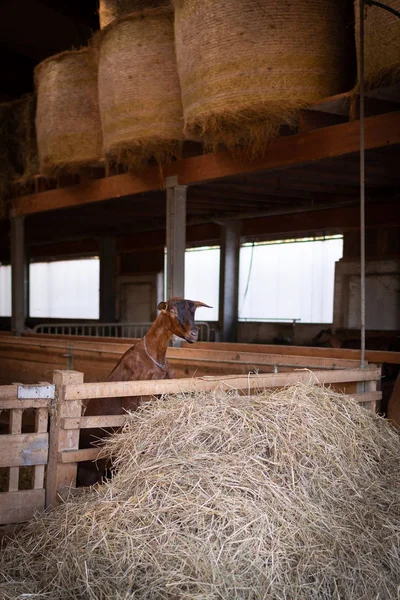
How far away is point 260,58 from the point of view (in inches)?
183

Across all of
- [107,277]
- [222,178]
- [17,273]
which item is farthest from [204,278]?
[222,178]

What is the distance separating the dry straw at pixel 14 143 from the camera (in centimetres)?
905

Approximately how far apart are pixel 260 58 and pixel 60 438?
297cm

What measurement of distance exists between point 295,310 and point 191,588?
10286 millimetres

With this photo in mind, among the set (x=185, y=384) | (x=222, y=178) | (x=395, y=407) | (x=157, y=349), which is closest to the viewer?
(x=185, y=384)

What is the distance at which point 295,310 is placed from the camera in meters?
12.4

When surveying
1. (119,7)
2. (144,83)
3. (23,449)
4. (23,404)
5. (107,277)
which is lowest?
(23,449)

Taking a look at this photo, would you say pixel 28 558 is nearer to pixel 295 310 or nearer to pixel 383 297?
pixel 383 297

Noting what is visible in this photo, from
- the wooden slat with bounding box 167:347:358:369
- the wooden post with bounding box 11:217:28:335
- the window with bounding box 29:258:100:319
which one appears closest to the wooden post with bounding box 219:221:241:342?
the wooden post with bounding box 11:217:28:335

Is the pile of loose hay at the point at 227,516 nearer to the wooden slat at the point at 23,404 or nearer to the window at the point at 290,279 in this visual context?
the wooden slat at the point at 23,404

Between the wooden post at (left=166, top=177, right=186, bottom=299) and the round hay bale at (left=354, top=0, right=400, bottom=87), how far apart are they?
2683 millimetres

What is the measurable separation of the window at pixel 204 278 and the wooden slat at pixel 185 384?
10.0 meters

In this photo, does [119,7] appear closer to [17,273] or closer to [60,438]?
[17,273]

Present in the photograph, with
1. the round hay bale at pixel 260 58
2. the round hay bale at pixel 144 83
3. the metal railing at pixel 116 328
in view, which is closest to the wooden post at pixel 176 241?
the round hay bale at pixel 144 83
